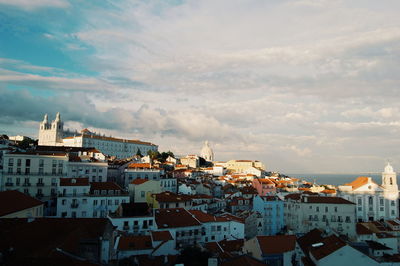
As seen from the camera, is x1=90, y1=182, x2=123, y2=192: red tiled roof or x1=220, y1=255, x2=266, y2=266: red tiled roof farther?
x1=90, y1=182, x2=123, y2=192: red tiled roof

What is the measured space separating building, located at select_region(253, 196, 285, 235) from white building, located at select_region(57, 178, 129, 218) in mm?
27009

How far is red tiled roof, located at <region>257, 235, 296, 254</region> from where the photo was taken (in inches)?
1582

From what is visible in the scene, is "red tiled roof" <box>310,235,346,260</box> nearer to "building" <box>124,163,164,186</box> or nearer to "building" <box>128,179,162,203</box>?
"building" <box>128,179,162,203</box>

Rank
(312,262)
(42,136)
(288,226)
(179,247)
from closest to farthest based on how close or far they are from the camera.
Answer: (312,262) < (179,247) < (288,226) < (42,136)

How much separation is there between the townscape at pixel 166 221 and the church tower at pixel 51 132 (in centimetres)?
8757

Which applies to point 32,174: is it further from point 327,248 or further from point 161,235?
point 327,248

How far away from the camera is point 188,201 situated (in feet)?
208

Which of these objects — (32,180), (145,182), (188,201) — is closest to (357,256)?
(188,201)

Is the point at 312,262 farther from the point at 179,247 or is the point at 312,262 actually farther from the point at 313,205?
the point at 313,205

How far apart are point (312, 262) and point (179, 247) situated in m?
16.7

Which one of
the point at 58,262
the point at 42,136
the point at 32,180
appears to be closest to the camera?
the point at 58,262

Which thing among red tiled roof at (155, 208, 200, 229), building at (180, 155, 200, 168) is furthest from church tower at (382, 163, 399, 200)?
building at (180, 155, 200, 168)

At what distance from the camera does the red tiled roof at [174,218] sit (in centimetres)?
4888

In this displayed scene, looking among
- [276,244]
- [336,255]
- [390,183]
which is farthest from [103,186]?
[390,183]
